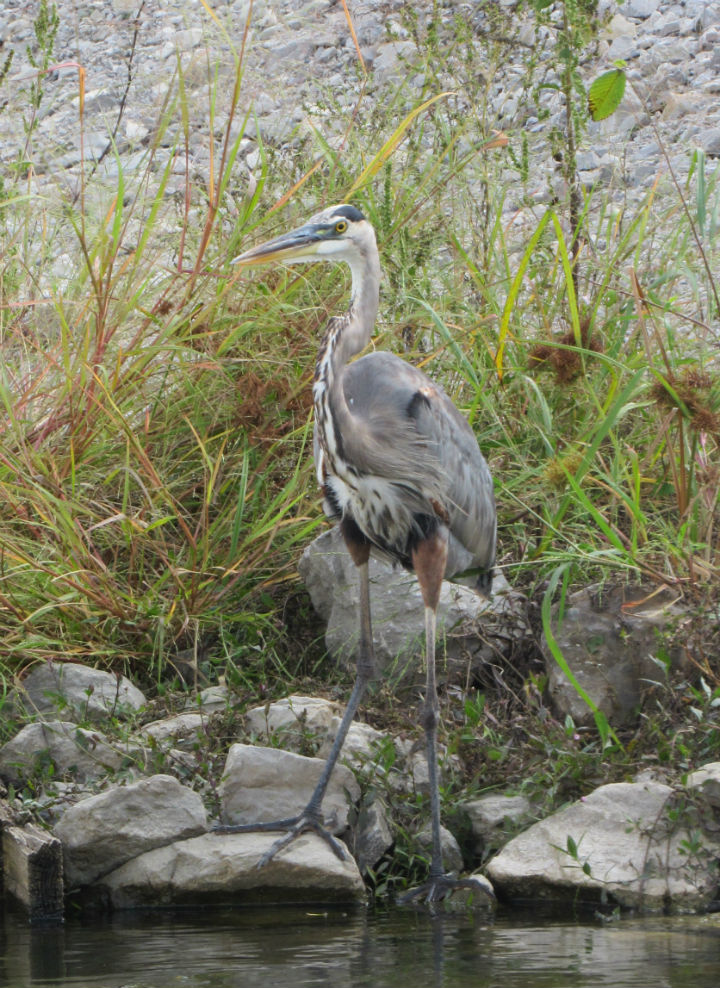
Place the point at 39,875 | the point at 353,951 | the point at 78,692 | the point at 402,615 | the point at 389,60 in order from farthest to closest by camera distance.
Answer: the point at 389,60, the point at 402,615, the point at 78,692, the point at 39,875, the point at 353,951

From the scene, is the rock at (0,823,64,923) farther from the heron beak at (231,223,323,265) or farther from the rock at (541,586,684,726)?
the heron beak at (231,223,323,265)

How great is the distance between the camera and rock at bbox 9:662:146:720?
459cm

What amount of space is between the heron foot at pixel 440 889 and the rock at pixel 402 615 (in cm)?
97

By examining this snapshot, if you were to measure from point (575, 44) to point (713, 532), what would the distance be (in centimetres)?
197

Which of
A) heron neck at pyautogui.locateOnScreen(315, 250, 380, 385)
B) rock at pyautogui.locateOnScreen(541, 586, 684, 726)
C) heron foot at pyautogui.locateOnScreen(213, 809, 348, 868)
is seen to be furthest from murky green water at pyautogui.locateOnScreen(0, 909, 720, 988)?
heron neck at pyautogui.locateOnScreen(315, 250, 380, 385)

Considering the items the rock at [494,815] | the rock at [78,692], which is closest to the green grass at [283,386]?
the rock at [78,692]

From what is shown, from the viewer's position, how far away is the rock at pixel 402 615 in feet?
16.1

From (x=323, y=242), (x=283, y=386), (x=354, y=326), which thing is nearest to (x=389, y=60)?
(x=283, y=386)

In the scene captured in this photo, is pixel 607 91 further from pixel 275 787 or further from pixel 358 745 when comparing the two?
pixel 275 787

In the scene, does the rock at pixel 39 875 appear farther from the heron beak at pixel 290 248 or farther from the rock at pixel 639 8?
the rock at pixel 639 8

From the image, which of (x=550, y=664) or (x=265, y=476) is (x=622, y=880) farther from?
(x=265, y=476)

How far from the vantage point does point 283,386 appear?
5523mm

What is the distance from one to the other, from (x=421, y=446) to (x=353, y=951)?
1.66 metres

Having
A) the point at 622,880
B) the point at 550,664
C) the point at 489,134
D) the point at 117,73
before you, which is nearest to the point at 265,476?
the point at 550,664
